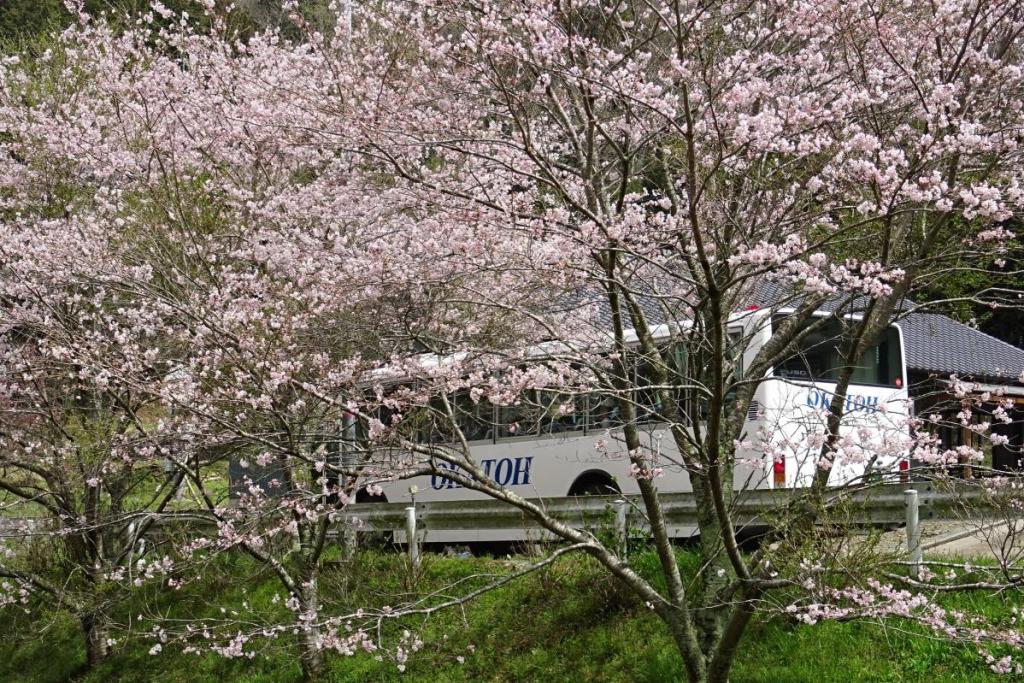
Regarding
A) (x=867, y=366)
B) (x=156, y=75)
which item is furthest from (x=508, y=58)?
(x=867, y=366)

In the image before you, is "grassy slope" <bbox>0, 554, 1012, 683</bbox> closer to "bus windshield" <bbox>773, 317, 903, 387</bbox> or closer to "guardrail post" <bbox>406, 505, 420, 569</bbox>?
"guardrail post" <bbox>406, 505, 420, 569</bbox>

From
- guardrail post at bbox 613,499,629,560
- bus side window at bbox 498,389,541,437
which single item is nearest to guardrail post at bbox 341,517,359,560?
bus side window at bbox 498,389,541,437

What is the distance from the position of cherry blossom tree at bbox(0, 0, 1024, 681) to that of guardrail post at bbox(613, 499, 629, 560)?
4.29ft

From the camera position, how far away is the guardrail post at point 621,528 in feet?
31.4

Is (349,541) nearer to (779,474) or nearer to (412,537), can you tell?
(412,537)

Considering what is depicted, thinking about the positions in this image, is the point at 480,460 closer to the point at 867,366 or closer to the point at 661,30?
the point at 867,366

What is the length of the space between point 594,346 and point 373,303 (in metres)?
1.77

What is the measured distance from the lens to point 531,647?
9484 millimetres

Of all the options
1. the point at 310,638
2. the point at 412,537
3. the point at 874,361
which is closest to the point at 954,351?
the point at 874,361

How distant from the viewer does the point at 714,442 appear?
5.75 m

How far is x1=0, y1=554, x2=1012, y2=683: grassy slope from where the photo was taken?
24.4 ft

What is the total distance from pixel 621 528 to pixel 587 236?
13.9 ft

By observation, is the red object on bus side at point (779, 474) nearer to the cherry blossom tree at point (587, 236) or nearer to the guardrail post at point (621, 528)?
the guardrail post at point (621, 528)

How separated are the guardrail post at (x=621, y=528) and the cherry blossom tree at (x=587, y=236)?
1.31 meters
